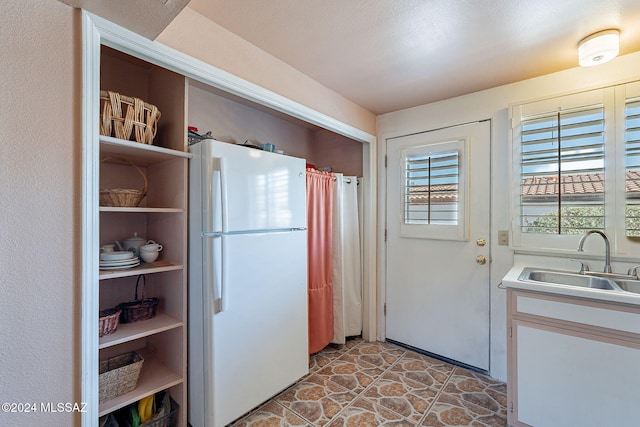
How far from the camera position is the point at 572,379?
4.76ft

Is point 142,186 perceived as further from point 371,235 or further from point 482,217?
point 482,217

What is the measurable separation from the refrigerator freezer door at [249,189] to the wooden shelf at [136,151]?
16cm

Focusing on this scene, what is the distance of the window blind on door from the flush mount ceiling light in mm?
378

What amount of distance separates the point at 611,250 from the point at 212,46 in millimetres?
2736

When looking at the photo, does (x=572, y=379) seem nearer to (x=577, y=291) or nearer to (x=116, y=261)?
(x=577, y=291)

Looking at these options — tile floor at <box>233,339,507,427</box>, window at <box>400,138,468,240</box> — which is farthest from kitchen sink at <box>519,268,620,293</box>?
tile floor at <box>233,339,507,427</box>

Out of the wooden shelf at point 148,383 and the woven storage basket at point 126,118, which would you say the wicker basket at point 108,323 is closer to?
the wooden shelf at point 148,383

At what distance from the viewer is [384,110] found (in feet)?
9.16

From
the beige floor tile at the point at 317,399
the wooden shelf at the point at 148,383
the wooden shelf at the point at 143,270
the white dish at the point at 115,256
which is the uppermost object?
the white dish at the point at 115,256

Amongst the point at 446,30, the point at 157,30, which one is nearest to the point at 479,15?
the point at 446,30

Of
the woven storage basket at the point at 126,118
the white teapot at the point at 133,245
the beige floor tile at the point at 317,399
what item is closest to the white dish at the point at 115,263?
the white teapot at the point at 133,245

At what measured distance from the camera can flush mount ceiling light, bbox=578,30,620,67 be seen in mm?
1531

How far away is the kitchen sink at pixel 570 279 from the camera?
5.56ft
